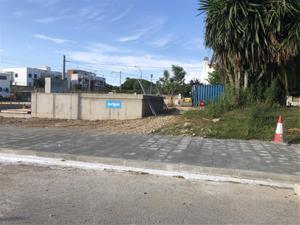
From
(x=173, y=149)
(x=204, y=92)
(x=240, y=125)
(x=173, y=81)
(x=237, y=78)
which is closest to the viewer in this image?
(x=173, y=149)

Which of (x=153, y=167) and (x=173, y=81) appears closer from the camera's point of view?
(x=153, y=167)

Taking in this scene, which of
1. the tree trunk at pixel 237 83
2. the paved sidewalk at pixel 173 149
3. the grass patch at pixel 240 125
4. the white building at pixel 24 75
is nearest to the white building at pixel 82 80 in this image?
the white building at pixel 24 75

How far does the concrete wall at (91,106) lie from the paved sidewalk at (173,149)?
5.78 meters

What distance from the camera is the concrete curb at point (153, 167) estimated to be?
21.0 ft

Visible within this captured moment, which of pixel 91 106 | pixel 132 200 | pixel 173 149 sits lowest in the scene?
pixel 132 200

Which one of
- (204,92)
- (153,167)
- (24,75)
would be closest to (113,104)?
(204,92)

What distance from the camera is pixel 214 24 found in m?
16.4

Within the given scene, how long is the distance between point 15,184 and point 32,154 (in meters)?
2.46

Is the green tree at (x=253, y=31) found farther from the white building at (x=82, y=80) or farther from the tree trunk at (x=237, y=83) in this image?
the white building at (x=82, y=80)

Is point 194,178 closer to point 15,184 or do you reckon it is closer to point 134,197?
point 134,197

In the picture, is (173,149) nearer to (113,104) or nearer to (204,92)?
(113,104)

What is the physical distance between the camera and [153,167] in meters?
7.20

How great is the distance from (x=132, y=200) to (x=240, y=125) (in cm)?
803

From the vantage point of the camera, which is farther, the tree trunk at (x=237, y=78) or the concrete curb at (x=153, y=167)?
the tree trunk at (x=237, y=78)
